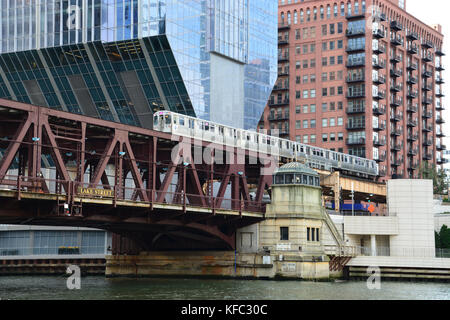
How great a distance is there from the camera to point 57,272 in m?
106

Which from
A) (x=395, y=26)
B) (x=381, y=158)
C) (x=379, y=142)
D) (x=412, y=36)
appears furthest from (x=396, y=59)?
(x=381, y=158)

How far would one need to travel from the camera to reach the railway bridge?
60.6 metres

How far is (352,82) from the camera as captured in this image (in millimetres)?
161000

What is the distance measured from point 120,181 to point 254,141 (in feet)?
107

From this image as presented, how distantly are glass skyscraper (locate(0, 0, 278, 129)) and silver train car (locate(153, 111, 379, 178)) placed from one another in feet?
→ 52.8

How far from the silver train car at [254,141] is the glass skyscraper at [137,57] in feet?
52.8

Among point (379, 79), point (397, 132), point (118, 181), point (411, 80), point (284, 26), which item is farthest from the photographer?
point (411, 80)

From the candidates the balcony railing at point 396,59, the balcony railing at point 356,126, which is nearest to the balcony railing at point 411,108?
the balcony railing at point 396,59

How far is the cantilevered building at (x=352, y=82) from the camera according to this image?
526ft

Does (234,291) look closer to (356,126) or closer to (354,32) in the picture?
(356,126)

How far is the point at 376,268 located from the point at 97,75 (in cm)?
5505

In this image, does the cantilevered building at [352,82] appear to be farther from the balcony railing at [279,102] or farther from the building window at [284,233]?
the building window at [284,233]

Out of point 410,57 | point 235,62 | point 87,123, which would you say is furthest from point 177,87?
point 410,57

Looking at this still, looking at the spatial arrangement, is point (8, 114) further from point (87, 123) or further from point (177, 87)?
point (177, 87)
